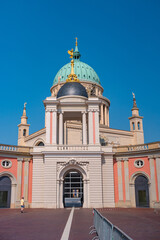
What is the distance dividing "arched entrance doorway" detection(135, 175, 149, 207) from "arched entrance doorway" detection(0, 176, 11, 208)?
1505 cm

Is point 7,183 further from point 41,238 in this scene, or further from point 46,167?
point 41,238

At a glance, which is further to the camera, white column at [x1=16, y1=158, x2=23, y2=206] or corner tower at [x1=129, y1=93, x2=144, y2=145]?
corner tower at [x1=129, y1=93, x2=144, y2=145]

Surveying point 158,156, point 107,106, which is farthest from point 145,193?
point 107,106

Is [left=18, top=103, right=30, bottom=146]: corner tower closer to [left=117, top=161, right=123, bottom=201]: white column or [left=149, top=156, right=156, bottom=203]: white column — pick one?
[left=117, top=161, right=123, bottom=201]: white column

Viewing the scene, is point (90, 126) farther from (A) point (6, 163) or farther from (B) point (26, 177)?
(A) point (6, 163)

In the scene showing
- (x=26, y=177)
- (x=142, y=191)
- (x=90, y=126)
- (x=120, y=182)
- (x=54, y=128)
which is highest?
(x=90, y=126)

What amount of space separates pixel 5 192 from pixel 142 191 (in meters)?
16.1

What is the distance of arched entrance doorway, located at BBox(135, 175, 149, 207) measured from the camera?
31.5 m

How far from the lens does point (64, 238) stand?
37.1 feet

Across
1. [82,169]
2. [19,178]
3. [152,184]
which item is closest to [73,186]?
[19,178]

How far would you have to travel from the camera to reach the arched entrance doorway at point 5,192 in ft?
102

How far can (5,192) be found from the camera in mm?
31297

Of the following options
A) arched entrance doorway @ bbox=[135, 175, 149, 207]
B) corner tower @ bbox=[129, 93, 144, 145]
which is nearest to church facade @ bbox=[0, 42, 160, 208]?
arched entrance doorway @ bbox=[135, 175, 149, 207]

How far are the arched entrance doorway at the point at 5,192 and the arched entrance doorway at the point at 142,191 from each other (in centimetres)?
1505
